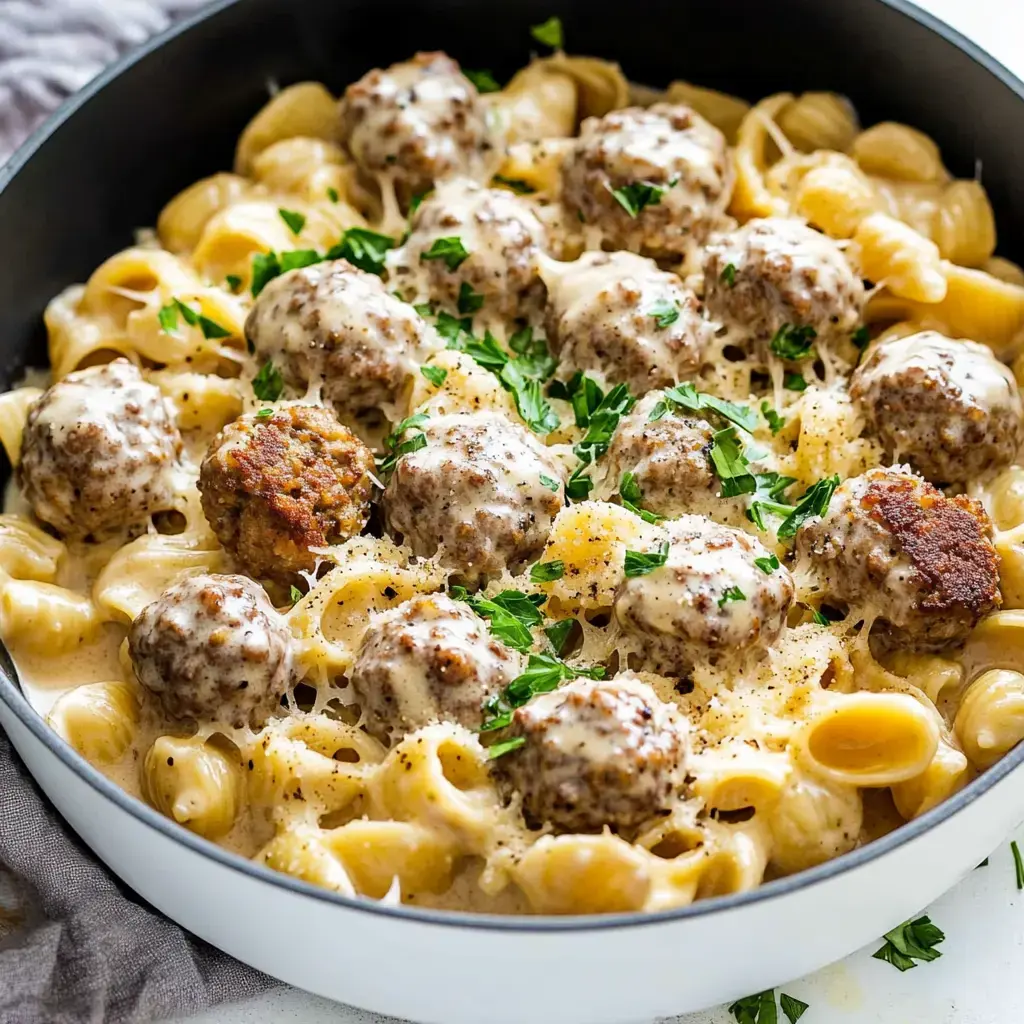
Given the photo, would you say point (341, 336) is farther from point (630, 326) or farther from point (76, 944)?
point (76, 944)

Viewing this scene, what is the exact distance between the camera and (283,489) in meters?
4.78

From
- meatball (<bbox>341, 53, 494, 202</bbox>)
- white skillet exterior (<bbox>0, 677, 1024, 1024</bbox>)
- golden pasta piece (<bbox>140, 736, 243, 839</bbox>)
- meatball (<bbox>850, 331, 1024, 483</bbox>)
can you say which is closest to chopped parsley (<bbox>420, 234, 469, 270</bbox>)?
meatball (<bbox>341, 53, 494, 202</bbox>)

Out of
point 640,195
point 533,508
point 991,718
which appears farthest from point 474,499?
point 991,718

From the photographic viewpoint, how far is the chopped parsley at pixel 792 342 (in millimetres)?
5309

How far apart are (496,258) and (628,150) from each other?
2.15ft

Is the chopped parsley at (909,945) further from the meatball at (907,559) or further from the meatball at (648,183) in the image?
the meatball at (648,183)

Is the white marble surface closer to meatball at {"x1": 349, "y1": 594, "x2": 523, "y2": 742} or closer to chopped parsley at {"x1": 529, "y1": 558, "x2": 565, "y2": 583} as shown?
meatball at {"x1": 349, "y1": 594, "x2": 523, "y2": 742}

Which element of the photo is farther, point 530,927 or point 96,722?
point 96,722

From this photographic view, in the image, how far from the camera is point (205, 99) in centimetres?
630

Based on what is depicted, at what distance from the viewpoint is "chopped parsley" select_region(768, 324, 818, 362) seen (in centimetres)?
531

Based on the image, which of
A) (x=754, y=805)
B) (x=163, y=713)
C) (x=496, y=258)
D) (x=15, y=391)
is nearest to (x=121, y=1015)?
(x=163, y=713)

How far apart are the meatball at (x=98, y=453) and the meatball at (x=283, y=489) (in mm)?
253

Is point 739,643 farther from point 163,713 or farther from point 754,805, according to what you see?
→ point 163,713

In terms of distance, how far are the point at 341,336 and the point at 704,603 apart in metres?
1.54
